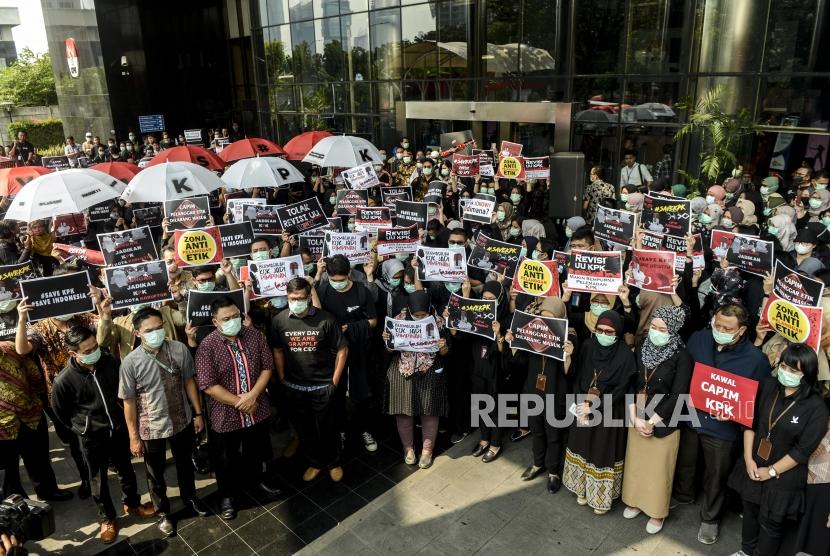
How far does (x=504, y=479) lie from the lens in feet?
21.1

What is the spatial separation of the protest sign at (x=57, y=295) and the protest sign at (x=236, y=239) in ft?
6.06

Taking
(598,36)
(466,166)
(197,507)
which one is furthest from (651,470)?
(598,36)

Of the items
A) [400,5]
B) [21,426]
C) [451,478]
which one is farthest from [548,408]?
[400,5]

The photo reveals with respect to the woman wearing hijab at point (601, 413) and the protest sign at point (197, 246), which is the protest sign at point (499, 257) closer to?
the woman wearing hijab at point (601, 413)

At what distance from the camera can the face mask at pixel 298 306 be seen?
603cm

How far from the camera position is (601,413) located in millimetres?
5527

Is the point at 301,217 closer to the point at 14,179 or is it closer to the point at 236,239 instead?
the point at 236,239

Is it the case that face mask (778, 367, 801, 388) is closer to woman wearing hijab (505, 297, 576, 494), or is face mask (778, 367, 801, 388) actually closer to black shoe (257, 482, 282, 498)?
woman wearing hijab (505, 297, 576, 494)

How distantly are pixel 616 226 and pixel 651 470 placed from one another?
3385 mm

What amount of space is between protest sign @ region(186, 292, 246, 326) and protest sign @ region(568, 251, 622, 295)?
3377mm

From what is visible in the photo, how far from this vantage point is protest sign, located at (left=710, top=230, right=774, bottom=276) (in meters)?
6.58

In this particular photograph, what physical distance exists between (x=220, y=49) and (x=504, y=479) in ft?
103

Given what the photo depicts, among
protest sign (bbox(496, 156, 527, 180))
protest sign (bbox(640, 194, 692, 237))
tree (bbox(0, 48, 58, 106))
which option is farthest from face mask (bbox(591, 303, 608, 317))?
tree (bbox(0, 48, 58, 106))

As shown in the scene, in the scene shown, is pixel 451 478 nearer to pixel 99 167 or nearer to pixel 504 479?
pixel 504 479
